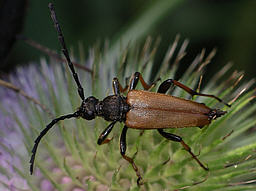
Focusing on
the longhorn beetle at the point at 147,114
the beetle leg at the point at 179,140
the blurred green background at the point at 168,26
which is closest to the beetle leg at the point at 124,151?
the longhorn beetle at the point at 147,114

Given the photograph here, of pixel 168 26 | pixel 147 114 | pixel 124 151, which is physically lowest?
pixel 124 151

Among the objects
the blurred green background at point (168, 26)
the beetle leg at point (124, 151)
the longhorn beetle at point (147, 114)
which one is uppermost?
the blurred green background at point (168, 26)

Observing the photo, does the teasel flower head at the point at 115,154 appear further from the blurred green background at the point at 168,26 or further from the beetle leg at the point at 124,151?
the blurred green background at the point at 168,26

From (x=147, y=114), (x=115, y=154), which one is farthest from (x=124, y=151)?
(x=147, y=114)

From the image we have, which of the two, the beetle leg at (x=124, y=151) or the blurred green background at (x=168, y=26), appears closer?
the beetle leg at (x=124, y=151)

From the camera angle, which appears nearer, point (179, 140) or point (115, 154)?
point (179, 140)

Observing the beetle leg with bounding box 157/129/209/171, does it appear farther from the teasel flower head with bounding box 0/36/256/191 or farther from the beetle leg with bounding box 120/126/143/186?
the beetle leg with bounding box 120/126/143/186

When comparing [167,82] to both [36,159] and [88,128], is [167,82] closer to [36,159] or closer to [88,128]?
[88,128]

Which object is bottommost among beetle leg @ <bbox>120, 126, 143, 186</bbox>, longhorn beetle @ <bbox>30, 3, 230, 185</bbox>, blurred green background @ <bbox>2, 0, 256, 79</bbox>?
beetle leg @ <bbox>120, 126, 143, 186</bbox>

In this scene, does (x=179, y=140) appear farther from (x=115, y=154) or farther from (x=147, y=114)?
(x=115, y=154)

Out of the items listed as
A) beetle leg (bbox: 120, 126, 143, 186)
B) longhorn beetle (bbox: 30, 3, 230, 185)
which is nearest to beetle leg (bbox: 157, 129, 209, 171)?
longhorn beetle (bbox: 30, 3, 230, 185)
